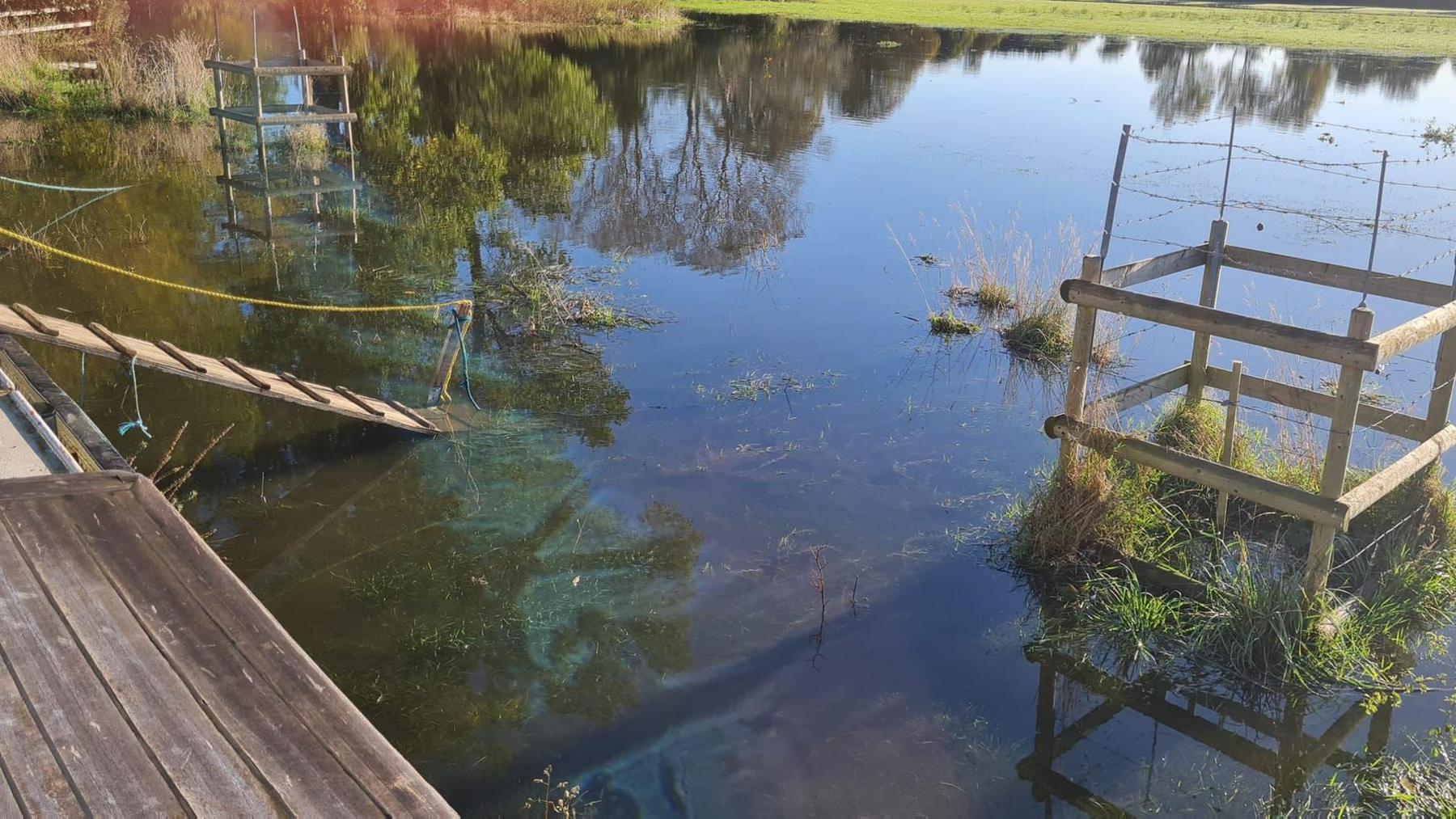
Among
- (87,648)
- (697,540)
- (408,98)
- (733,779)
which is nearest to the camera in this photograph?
(87,648)

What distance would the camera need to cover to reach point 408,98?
2255 cm

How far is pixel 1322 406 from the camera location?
701 cm

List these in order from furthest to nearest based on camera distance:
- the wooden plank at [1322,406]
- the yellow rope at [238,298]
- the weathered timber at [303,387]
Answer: the yellow rope at [238,298]
the weathered timber at [303,387]
the wooden plank at [1322,406]

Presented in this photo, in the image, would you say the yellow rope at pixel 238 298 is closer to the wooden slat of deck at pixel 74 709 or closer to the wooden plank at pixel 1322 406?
the wooden slat of deck at pixel 74 709

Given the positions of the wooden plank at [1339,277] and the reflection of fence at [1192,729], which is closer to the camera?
the reflection of fence at [1192,729]

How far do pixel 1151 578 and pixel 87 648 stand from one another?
17.9ft

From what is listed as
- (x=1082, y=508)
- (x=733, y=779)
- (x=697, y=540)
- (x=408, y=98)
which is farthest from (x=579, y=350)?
(x=408, y=98)

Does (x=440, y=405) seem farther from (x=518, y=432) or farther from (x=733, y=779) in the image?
(x=733, y=779)

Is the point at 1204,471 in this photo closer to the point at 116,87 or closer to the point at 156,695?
the point at 156,695

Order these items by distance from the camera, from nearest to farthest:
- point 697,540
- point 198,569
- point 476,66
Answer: point 198,569 → point 697,540 → point 476,66

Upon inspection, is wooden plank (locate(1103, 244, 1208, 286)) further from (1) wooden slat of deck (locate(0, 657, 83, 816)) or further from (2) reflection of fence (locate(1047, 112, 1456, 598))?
(1) wooden slat of deck (locate(0, 657, 83, 816))

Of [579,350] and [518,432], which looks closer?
[518,432]

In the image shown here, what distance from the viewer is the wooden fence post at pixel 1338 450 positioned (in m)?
5.61

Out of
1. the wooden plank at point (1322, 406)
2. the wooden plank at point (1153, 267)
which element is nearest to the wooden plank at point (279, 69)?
the wooden plank at point (1153, 267)
